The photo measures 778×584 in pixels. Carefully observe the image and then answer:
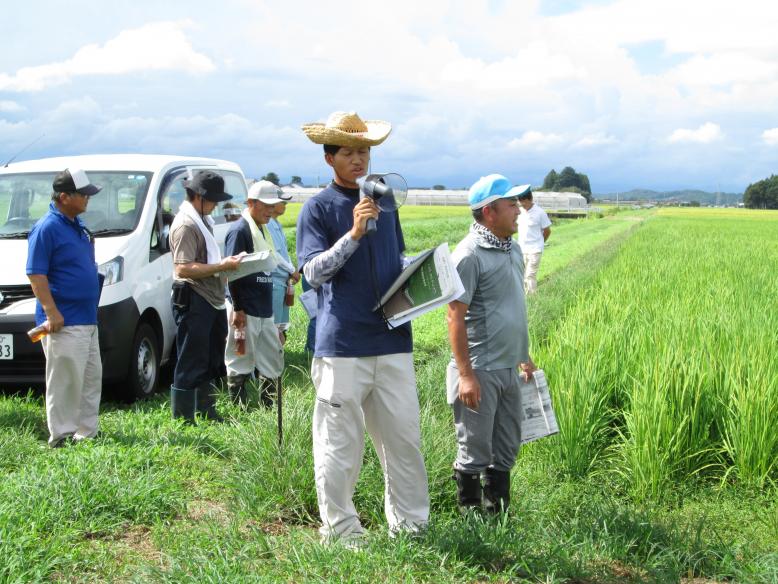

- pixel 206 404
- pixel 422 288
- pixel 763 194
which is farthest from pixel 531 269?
pixel 763 194

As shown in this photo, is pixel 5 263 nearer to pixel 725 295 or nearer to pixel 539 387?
pixel 539 387

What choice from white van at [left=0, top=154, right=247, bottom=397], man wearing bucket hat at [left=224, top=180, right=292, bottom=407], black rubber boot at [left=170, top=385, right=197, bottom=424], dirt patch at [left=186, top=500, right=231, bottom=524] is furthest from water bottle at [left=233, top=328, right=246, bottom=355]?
dirt patch at [left=186, top=500, right=231, bottom=524]

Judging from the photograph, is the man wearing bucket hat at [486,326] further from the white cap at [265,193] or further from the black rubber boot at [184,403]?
the white cap at [265,193]

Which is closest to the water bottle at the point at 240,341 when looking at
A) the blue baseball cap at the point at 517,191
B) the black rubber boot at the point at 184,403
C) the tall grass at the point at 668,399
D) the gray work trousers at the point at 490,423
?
the black rubber boot at the point at 184,403

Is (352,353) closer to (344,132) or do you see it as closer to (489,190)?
(344,132)

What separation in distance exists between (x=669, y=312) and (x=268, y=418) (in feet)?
14.4

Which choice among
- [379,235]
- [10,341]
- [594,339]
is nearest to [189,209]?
[10,341]

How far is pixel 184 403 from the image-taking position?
18.6 ft

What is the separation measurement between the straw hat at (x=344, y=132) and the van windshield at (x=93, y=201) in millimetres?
3951

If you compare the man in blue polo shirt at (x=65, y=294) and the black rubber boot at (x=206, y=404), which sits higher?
the man in blue polo shirt at (x=65, y=294)

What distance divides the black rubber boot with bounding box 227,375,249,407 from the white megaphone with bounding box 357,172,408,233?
345 cm

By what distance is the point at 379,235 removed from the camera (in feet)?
11.3

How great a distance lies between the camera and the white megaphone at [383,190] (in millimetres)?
3145

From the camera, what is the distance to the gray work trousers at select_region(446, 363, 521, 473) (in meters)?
3.80
